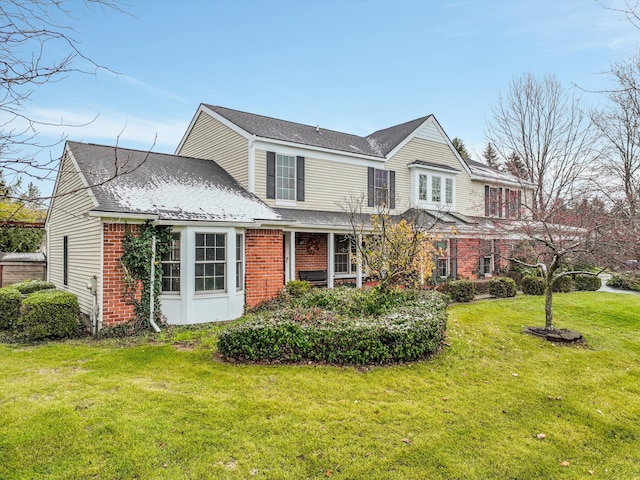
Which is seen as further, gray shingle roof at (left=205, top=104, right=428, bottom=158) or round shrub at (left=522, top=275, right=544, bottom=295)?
round shrub at (left=522, top=275, right=544, bottom=295)

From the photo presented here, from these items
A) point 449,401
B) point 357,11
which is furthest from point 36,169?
point 357,11

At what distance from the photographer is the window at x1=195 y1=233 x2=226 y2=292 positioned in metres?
10.1

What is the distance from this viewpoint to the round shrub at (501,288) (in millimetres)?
14922

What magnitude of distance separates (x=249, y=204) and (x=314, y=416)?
835 centimetres

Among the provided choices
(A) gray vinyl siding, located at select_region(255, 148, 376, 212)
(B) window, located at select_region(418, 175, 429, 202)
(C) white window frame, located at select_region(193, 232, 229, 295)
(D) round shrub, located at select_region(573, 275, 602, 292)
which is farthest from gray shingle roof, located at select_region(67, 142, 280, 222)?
(D) round shrub, located at select_region(573, 275, 602, 292)

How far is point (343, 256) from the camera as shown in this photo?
16.9 meters

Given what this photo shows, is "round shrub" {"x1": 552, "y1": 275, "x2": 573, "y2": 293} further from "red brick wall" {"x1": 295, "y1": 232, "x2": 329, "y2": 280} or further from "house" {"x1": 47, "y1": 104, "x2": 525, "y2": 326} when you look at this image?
"red brick wall" {"x1": 295, "y1": 232, "x2": 329, "y2": 280}

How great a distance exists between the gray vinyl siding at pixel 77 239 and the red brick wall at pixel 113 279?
0.20 meters

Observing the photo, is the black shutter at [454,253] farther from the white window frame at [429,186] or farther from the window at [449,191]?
the window at [449,191]

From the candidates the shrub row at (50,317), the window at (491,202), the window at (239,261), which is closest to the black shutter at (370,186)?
the window at (491,202)

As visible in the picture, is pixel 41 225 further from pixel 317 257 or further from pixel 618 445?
pixel 618 445

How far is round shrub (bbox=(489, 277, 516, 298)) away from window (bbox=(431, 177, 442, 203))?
5129 millimetres

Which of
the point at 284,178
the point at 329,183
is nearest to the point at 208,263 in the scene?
the point at 284,178

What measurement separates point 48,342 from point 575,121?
18929 millimetres
